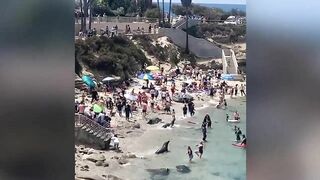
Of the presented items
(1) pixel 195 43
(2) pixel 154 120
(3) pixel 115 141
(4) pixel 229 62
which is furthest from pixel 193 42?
(3) pixel 115 141

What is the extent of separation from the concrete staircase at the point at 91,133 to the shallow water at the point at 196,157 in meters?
0.20

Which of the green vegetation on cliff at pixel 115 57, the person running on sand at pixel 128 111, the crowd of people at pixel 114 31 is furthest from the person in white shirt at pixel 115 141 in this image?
the crowd of people at pixel 114 31

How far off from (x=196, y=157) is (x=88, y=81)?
29.3 inches

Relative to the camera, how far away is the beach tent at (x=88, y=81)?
2.49 metres

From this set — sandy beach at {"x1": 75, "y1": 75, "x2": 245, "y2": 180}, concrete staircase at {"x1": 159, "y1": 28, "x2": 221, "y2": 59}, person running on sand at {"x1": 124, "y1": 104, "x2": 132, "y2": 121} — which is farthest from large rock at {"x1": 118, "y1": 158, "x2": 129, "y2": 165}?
concrete staircase at {"x1": 159, "y1": 28, "x2": 221, "y2": 59}

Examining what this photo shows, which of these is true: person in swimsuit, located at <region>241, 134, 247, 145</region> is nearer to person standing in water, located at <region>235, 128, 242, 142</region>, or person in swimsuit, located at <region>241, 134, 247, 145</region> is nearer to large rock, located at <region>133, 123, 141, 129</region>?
person standing in water, located at <region>235, 128, 242, 142</region>

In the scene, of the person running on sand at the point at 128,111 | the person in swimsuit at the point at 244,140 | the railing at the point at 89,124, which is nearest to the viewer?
the person in swimsuit at the point at 244,140

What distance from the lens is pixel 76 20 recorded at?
93.4 inches

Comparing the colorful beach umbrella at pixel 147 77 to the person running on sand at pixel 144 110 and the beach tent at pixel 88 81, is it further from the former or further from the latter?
the beach tent at pixel 88 81
